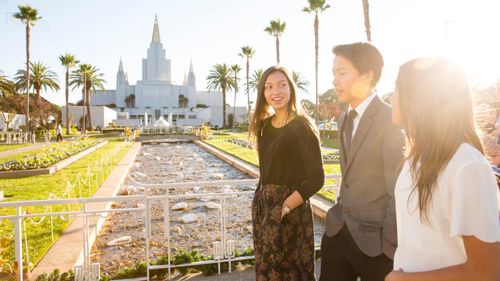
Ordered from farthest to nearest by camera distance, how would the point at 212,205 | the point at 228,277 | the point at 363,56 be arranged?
1. the point at 212,205
2. the point at 228,277
3. the point at 363,56

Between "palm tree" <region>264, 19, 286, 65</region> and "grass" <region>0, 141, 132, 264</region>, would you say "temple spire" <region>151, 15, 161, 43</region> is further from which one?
"grass" <region>0, 141, 132, 264</region>

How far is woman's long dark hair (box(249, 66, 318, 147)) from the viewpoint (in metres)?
2.88

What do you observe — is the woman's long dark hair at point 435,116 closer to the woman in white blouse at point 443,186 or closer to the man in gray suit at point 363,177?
the woman in white blouse at point 443,186

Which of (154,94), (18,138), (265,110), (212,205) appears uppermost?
(154,94)

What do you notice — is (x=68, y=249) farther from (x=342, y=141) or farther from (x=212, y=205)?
(x=342, y=141)

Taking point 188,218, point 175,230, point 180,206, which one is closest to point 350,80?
point 175,230

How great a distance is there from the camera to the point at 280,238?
2.77 meters

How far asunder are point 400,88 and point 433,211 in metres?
0.43

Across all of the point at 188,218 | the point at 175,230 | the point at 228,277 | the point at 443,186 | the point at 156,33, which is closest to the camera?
the point at 443,186

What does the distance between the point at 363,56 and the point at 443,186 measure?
4.04 ft

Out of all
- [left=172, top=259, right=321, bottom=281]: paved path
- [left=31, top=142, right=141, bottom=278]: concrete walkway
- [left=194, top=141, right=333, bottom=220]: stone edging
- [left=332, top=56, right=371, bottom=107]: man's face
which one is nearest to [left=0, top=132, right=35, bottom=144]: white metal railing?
[left=194, top=141, right=333, bottom=220]: stone edging

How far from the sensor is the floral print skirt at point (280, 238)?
2764mm

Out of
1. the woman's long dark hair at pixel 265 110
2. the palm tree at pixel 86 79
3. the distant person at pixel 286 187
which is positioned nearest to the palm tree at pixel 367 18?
the woman's long dark hair at pixel 265 110

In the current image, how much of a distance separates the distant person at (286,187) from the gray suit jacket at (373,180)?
21.8 inches
